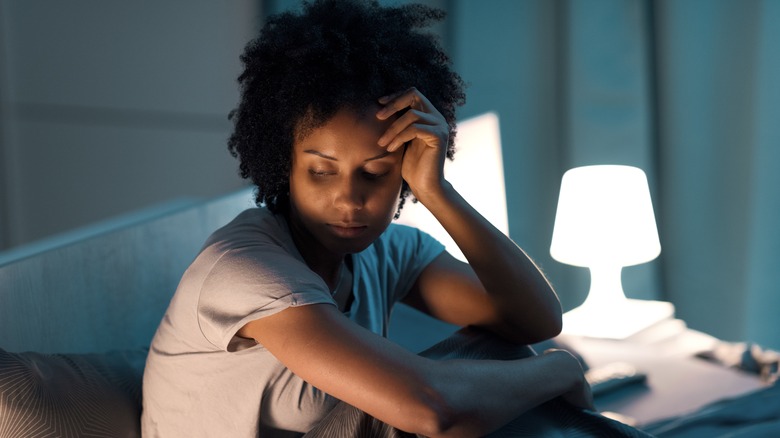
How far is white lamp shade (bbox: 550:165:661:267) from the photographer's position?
2.21m

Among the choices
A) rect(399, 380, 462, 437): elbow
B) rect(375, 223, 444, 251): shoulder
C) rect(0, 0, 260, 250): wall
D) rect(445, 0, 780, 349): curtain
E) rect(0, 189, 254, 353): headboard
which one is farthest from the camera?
rect(445, 0, 780, 349): curtain

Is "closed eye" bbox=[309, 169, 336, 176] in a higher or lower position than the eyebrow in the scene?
lower

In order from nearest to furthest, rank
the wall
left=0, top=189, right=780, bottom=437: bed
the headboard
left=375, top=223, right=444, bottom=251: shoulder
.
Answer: left=0, top=189, right=780, bottom=437: bed
the headboard
left=375, top=223, right=444, bottom=251: shoulder
the wall

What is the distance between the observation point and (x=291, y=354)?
3.03 ft

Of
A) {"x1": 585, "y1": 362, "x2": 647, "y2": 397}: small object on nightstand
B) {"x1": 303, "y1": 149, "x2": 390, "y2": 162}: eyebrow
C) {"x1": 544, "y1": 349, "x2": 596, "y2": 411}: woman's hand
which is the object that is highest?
{"x1": 303, "y1": 149, "x2": 390, "y2": 162}: eyebrow

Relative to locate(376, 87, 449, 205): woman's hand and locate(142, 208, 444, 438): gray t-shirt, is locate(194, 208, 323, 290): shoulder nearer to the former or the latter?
locate(142, 208, 444, 438): gray t-shirt

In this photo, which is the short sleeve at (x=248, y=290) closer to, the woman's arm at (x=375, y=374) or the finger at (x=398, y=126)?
the woman's arm at (x=375, y=374)

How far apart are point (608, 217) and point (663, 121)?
2.69 ft

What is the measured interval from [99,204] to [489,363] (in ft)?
6.94

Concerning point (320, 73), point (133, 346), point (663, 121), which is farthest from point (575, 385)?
point (663, 121)

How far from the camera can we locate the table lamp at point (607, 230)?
2.21m

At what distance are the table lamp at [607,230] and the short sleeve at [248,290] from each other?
4.42 ft

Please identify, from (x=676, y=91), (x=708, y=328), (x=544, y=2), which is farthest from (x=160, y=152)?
(x=708, y=328)

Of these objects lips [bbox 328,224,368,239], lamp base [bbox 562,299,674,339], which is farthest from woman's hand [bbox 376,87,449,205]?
lamp base [bbox 562,299,674,339]
